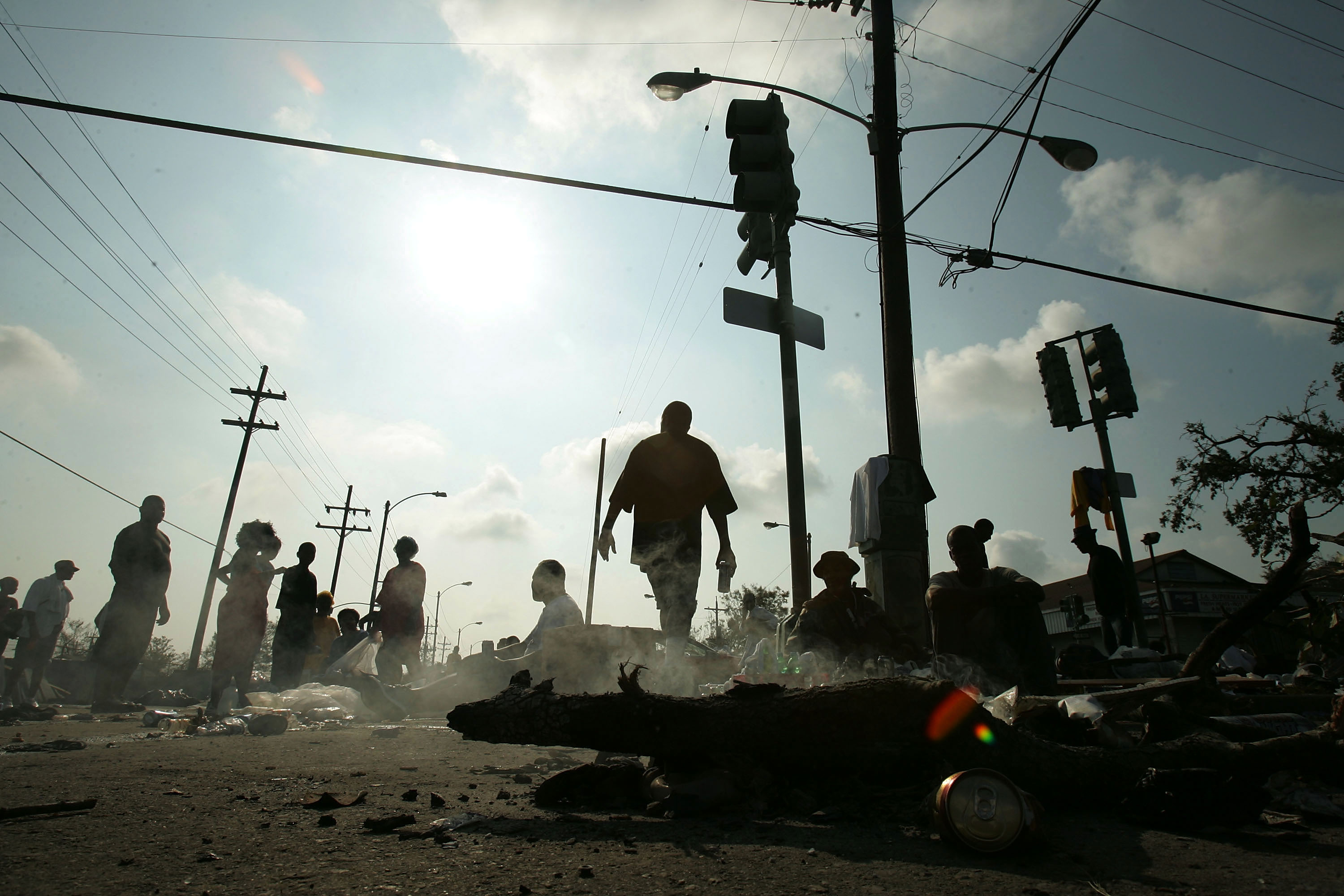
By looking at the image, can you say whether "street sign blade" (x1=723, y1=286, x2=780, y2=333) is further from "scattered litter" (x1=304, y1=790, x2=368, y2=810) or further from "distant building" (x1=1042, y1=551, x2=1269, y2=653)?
"distant building" (x1=1042, y1=551, x2=1269, y2=653)

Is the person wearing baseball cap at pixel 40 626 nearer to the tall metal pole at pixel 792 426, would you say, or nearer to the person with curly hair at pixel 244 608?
the person with curly hair at pixel 244 608

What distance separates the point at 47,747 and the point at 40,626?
15.5 feet

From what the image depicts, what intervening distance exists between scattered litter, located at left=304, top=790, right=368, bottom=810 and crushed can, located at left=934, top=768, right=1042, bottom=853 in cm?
176

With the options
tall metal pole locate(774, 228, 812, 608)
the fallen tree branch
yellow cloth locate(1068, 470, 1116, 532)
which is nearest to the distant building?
yellow cloth locate(1068, 470, 1116, 532)

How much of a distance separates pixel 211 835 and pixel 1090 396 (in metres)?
9.74

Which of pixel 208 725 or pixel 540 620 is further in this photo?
pixel 540 620

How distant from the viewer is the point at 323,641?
32.8 ft

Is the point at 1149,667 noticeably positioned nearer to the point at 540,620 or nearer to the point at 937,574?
the point at 937,574

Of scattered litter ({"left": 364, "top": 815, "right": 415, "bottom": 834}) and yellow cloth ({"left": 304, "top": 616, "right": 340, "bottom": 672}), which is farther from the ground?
yellow cloth ({"left": 304, "top": 616, "right": 340, "bottom": 672})

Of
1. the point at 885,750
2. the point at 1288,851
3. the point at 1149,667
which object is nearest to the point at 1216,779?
the point at 1288,851

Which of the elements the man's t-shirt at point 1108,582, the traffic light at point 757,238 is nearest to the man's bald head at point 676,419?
the traffic light at point 757,238

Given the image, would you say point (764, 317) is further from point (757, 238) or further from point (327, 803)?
point (327, 803)

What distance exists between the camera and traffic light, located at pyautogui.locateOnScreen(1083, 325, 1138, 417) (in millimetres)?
8242

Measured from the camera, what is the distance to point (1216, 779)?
1.91 metres
